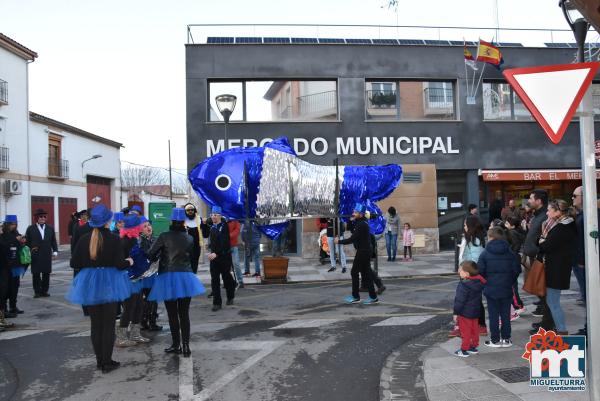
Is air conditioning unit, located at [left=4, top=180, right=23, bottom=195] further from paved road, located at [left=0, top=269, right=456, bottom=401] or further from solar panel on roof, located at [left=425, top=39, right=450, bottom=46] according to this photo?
solar panel on roof, located at [left=425, top=39, right=450, bottom=46]

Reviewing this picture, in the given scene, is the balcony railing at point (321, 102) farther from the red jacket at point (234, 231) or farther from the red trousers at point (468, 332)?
the red trousers at point (468, 332)

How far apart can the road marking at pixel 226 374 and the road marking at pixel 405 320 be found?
5.61 feet

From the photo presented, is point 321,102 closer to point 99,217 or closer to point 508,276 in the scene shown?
point 508,276

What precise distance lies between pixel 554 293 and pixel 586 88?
3047 millimetres

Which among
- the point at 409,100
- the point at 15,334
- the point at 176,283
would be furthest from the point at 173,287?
the point at 409,100

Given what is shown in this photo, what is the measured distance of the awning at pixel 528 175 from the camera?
55.6ft

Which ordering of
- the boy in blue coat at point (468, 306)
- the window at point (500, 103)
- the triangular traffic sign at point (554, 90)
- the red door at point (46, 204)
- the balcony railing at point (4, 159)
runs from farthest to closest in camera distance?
the red door at point (46, 204) < the balcony railing at point (4, 159) < the window at point (500, 103) < the boy in blue coat at point (468, 306) < the triangular traffic sign at point (554, 90)

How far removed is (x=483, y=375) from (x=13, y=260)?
748 centimetres

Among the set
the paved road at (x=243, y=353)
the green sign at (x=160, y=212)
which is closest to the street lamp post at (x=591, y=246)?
the paved road at (x=243, y=353)

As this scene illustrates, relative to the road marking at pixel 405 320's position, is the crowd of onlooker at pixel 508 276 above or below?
above

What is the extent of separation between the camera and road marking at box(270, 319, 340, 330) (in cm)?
707

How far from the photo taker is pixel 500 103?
57.9 feet

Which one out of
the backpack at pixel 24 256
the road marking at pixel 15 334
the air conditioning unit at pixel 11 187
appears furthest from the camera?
the air conditioning unit at pixel 11 187

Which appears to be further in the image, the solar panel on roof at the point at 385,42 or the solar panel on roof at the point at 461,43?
the solar panel on roof at the point at 461,43
